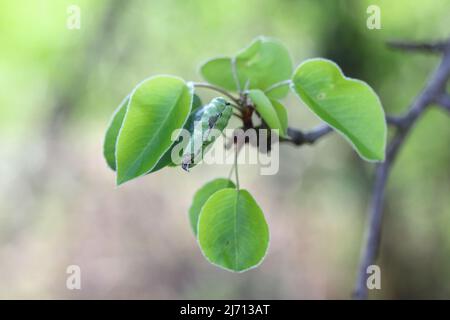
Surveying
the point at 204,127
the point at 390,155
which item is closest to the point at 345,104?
the point at 204,127

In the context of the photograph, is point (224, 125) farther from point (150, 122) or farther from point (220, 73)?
point (220, 73)

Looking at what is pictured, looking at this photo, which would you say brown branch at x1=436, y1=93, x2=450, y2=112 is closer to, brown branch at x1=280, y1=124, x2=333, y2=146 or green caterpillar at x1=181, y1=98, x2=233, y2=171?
brown branch at x1=280, y1=124, x2=333, y2=146

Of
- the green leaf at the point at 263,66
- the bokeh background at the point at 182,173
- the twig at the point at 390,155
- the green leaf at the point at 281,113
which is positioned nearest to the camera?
the green leaf at the point at 281,113

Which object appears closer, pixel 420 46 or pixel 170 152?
pixel 170 152

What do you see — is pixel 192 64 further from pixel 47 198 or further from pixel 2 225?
pixel 2 225

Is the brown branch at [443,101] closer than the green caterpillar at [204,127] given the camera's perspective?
No

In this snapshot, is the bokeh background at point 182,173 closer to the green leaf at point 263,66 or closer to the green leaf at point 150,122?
the green leaf at point 263,66

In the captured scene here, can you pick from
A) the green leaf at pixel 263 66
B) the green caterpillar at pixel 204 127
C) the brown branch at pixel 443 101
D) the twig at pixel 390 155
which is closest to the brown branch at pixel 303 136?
the green leaf at pixel 263 66
